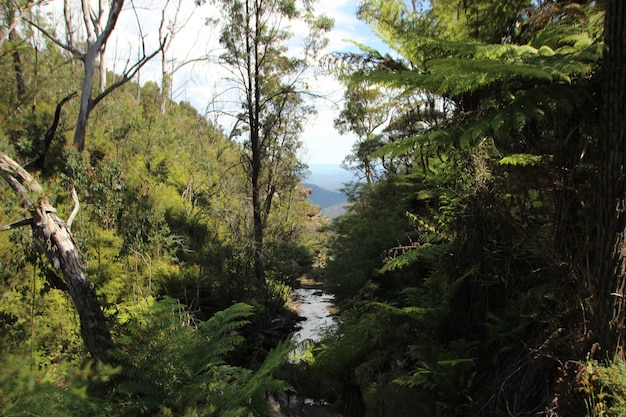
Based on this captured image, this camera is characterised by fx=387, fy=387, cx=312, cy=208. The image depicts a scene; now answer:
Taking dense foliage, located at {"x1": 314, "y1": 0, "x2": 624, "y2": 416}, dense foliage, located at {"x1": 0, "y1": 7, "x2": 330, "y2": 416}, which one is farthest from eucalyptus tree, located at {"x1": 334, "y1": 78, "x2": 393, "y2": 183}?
dense foliage, located at {"x1": 314, "y1": 0, "x2": 624, "y2": 416}

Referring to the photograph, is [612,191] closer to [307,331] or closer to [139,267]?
[139,267]

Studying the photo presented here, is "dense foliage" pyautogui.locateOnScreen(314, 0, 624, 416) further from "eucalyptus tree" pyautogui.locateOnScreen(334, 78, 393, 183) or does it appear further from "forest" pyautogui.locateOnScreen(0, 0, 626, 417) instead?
"eucalyptus tree" pyautogui.locateOnScreen(334, 78, 393, 183)

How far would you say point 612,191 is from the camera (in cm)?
208

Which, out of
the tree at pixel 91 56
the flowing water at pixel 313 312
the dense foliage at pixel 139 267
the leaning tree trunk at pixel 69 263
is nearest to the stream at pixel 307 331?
the flowing water at pixel 313 312

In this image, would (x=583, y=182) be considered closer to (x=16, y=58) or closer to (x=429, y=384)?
(x=429, y=384)

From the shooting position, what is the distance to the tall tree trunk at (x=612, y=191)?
1.97 metres

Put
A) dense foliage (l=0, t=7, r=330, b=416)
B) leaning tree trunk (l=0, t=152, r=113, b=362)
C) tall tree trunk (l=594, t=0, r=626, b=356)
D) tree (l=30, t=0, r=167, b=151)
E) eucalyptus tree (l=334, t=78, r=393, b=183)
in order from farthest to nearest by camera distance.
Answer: eucalyptus tree (l=334, t=78, r=393, b=183) < tree (l=30, t=0, r=167, b=151) < leaning tree trunk (l=0, t=152, r=113, b=362) < dense foliage (l=0, t=7, r=330, b=416) < tall tree trunk (l=594, t=0, r=626, b=356)

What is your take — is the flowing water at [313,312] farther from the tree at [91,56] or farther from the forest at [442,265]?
the tree at [91,56]

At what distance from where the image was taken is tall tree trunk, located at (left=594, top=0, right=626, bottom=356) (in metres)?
1.97

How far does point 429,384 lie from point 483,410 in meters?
0.54

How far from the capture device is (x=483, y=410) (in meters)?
3.03

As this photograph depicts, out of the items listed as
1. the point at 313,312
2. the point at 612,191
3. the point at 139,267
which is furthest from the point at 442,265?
the point at 313,312

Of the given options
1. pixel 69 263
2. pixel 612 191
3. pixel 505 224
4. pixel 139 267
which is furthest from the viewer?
pixel 139 267

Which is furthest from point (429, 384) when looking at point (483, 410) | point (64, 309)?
point (64, 309)
